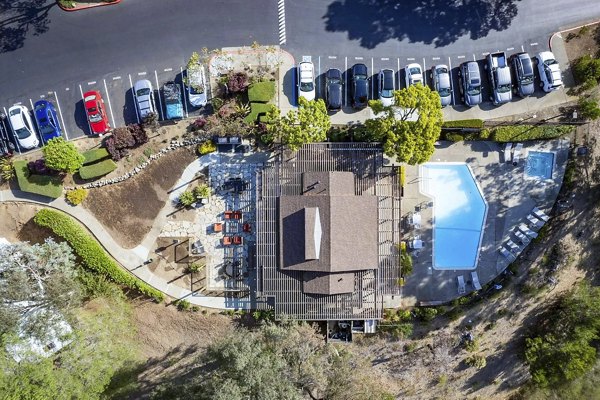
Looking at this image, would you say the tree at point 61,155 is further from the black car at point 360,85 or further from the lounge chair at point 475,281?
the lounge chair at point 475,281

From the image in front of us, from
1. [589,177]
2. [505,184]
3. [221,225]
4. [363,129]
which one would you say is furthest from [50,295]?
[589,177]

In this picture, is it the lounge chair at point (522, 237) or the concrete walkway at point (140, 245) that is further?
the concrete walkway at point (140, 245)

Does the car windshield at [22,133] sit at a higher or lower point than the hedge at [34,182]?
higher

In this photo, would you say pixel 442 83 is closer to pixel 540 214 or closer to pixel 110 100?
pixel 540 214

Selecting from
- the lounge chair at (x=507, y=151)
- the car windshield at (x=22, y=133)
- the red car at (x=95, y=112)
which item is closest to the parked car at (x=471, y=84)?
the lounge chair at (x=507, y=151)

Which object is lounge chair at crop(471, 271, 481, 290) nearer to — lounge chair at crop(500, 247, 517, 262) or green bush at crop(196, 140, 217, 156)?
lounge chair at crop(500, 247, 517, 262)

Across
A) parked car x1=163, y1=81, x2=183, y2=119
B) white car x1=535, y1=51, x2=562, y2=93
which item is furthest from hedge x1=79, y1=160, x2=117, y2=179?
white car x1=535, y1=51, x2=562, y2=93
